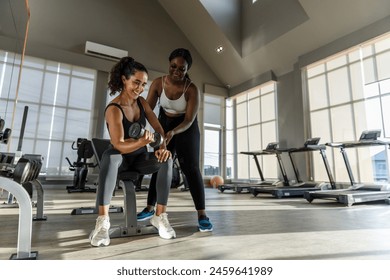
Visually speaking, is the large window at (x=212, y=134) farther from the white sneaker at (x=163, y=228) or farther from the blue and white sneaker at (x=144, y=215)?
the white sneaker at (x=163, y=228)

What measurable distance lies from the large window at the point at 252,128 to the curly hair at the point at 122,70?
17.3 ft

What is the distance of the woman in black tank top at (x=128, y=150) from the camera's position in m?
1.16

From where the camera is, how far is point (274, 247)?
1.04 meters

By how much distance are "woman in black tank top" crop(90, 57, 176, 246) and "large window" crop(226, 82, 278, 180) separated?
513 cm

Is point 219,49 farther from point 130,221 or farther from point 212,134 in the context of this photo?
point 130,221

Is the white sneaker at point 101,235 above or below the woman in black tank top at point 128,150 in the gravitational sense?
below

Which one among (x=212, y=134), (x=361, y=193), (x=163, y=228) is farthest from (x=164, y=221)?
(x=212, y=134)

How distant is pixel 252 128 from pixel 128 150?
5.90m

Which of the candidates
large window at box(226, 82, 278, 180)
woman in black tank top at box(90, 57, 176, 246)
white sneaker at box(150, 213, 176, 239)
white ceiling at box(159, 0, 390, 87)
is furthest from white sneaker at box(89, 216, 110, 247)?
large window at box(226, 82, 278, 180)

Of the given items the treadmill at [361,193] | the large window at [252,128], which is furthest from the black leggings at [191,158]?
the large window at [252,128]

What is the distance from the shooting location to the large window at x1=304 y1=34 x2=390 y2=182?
4219mm

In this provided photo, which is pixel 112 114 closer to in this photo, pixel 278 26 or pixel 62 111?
pixel 62 111
